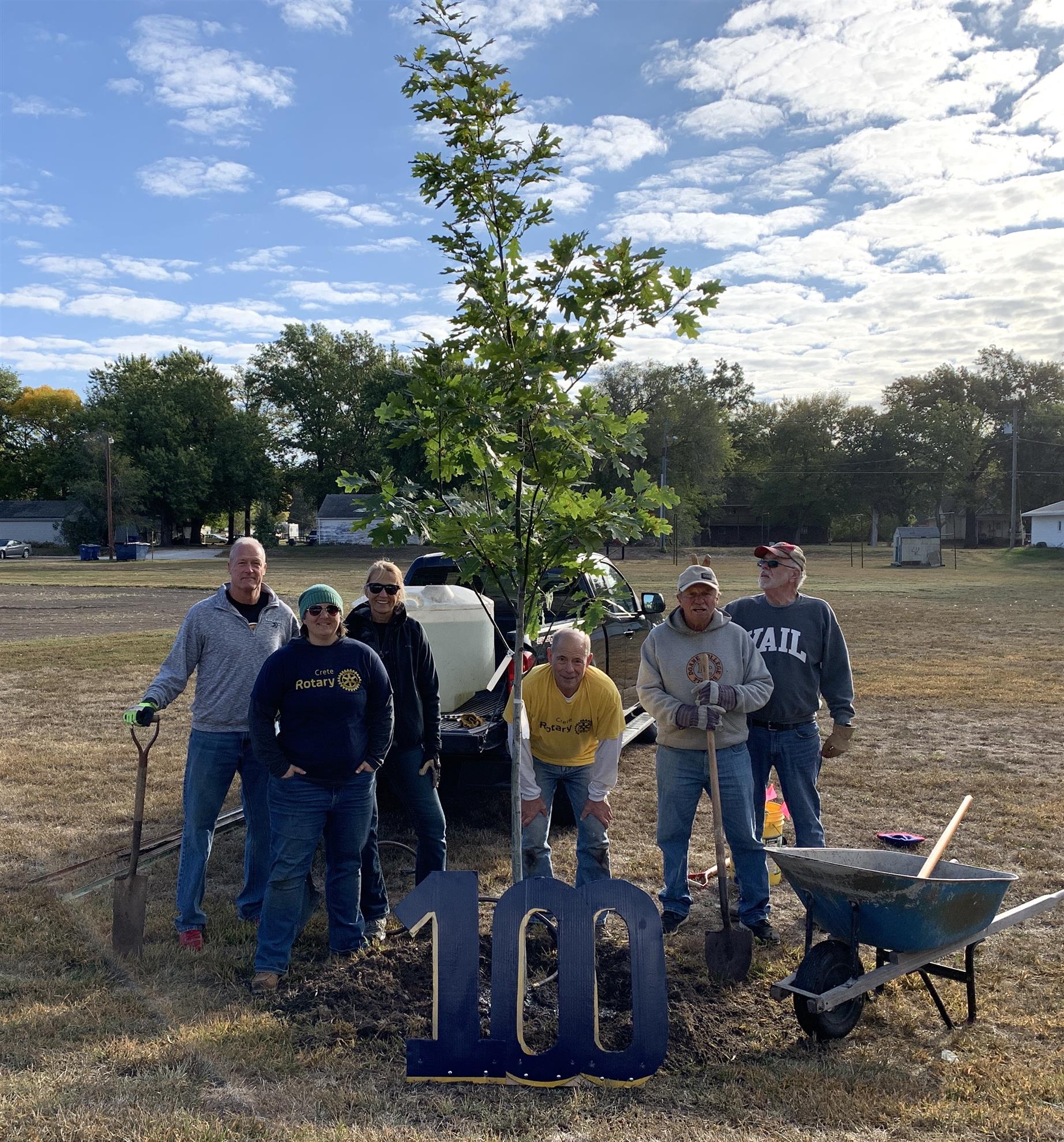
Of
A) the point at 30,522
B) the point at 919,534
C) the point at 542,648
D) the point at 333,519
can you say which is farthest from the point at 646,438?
the point at 542,648

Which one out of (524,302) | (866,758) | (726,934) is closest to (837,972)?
(726,934)

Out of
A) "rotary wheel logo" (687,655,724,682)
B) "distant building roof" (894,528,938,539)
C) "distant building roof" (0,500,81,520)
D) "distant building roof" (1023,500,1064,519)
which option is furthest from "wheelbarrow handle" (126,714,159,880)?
"distant building roof" (0,500,81,520)

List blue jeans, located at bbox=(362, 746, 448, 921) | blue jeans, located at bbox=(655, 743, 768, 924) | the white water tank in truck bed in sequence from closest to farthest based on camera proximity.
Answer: blue jeans, located at bbox=(655, 743, 768, 924), blue jeans, located at bbox=(362, 746, 448, 921), the white water tank in truck bed

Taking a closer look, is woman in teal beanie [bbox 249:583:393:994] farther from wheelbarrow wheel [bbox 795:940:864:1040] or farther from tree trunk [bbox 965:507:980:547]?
tree trunk [bbox 965:507:980:547]

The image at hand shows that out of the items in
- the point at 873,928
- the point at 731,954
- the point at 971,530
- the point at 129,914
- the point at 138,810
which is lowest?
the point at 731,954

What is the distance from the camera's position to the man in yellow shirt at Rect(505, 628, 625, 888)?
4680 millimetres

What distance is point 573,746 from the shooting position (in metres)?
4.74

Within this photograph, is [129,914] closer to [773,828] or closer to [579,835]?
[579,835]

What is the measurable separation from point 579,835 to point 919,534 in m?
53.7

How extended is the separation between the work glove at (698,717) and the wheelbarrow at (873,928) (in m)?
0.70

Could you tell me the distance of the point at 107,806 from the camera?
7.11m

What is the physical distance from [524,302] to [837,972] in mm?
3007

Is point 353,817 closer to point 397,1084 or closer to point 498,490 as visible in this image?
A: point 397,1084

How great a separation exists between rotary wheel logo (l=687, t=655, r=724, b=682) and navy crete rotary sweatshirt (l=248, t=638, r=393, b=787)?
156 centimetres
